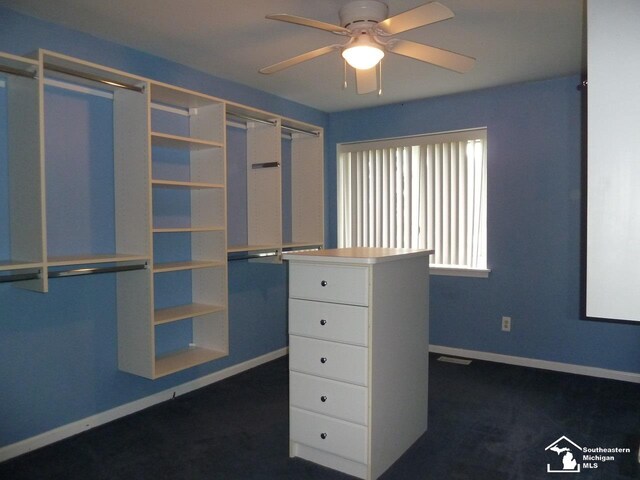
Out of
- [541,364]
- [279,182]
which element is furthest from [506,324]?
[279,182]

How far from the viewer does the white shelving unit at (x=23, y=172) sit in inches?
85.0

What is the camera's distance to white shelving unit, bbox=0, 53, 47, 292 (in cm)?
216

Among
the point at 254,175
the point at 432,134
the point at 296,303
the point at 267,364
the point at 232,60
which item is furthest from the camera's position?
the point at 432,134

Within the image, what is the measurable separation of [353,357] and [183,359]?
4.40 feet

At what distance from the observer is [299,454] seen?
2.42 meters

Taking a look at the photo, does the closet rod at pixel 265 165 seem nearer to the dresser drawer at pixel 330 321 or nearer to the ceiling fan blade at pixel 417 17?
the dresser drawer at pixel 330 321

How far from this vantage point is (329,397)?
225 cm

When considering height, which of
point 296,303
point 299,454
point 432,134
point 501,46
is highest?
point 501,46

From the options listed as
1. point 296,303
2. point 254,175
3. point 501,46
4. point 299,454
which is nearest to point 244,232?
point 254,175

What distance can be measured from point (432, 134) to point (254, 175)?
5.70 ft

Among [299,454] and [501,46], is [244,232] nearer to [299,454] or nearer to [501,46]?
[299,454]

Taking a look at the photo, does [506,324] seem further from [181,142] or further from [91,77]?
[91,77]

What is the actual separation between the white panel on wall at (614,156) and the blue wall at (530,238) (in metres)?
2.61

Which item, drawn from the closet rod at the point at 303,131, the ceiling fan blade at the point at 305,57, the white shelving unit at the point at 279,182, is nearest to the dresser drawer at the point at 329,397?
the white shelving unit at the point at 279,182
